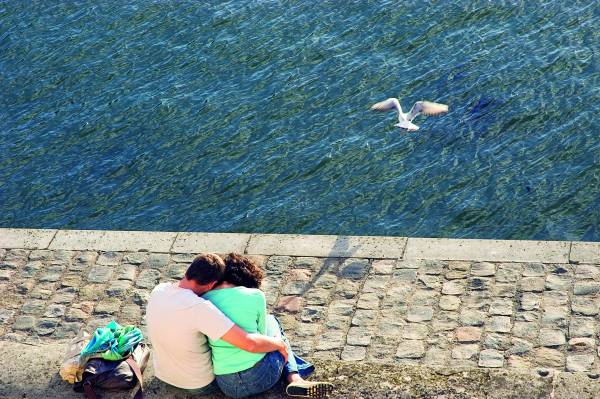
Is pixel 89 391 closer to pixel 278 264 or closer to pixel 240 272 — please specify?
pixel 240 272

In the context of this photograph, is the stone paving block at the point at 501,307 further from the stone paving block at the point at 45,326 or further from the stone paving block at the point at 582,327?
the stone paving block at the point at 45,326

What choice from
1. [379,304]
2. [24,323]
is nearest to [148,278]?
[24,323]

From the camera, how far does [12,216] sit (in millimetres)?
13078

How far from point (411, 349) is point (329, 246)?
196 centimetres

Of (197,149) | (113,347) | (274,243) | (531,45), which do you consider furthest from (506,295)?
(531,45)

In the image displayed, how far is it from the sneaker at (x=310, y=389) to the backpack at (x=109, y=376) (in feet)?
3.34

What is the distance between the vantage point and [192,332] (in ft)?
22.9

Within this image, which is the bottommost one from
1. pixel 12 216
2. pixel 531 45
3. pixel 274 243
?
pixel 531 45

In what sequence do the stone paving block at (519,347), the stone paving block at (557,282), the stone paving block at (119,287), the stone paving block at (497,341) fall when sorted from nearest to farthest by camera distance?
the stone paving block at (519,347) → the stone paving block at (497,341) → the stone paving block at (557,282) → the stone paving block at (119,287)

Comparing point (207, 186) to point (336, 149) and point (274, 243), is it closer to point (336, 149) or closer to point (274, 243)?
point (336, 149)

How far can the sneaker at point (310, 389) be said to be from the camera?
21.9 ft

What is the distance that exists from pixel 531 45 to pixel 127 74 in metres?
6.02

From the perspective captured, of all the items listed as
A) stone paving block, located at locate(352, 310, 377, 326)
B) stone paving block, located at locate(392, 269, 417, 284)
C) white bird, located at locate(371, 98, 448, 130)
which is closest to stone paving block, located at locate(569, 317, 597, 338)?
stone paving block, located at locate(392, 269, 417, 284)

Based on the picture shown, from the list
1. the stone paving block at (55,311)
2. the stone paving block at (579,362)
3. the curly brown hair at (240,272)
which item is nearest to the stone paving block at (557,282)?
the stone paving block at (579,362)
